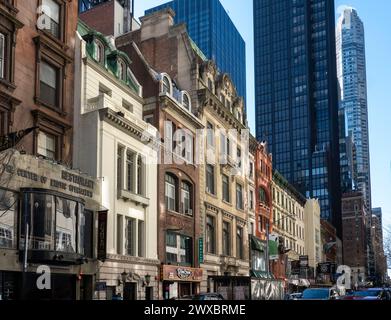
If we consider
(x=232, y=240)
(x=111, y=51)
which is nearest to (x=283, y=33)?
(x=232, y=240)

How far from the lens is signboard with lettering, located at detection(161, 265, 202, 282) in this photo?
44.2 meters

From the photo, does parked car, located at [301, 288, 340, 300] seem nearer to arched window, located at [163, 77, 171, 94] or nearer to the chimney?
arched window, located at [163, 77, 171, 94]

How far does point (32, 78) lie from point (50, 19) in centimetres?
499

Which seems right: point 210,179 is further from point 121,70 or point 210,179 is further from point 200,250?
point 121,70

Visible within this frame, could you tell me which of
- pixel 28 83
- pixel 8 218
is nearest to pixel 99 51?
pixel 28 83

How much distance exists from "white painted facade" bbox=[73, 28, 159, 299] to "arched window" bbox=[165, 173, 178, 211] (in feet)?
9.63

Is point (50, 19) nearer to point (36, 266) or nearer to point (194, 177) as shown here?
point (36, 266)

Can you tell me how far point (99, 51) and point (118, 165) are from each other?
8.61m

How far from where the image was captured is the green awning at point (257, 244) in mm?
67675

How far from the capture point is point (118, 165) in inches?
1577

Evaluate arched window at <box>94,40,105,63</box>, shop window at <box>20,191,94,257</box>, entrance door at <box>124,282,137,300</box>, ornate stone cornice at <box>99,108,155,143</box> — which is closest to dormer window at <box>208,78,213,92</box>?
ornate stone cornice at <box>99,108,155,143</box>

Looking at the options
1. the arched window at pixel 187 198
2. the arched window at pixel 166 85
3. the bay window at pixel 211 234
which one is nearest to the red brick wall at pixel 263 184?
the bay window at pixel 211 234

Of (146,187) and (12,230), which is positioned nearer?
(12,230)

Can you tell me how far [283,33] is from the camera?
628ft
